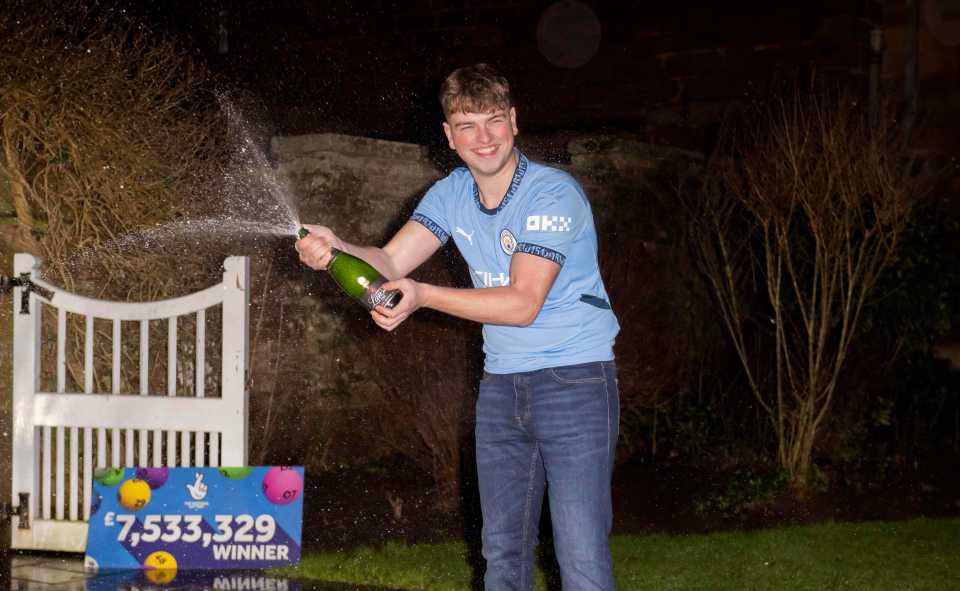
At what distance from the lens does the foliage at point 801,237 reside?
330 inches

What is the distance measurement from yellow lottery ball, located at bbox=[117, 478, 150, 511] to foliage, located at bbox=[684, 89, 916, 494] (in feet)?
14.3

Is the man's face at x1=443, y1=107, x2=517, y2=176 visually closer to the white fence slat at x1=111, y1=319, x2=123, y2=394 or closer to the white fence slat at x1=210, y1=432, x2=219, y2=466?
the white fence slat at x1=210, y1=432, x2=219, y2=466

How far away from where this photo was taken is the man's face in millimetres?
3811

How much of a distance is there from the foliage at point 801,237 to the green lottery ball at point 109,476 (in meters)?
4.44

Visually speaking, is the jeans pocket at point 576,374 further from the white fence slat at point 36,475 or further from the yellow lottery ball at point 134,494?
the white fence slat at point 36,475

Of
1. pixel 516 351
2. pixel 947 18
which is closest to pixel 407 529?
pixel 516 351

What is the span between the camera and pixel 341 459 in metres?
8.80

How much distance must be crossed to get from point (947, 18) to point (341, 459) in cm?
808

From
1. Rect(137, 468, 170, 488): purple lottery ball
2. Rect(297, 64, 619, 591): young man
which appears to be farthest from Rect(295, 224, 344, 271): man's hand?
Rect(137, 468, 170, 488): purple lottery ball

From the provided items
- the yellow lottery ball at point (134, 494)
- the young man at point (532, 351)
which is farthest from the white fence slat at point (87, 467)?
the young man at point (532, 351)

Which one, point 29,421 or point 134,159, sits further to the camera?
point 134,159

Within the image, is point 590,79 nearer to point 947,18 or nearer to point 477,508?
point 947,18

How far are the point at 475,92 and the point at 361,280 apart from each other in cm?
68

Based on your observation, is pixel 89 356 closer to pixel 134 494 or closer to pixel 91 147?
pixel 134 494
